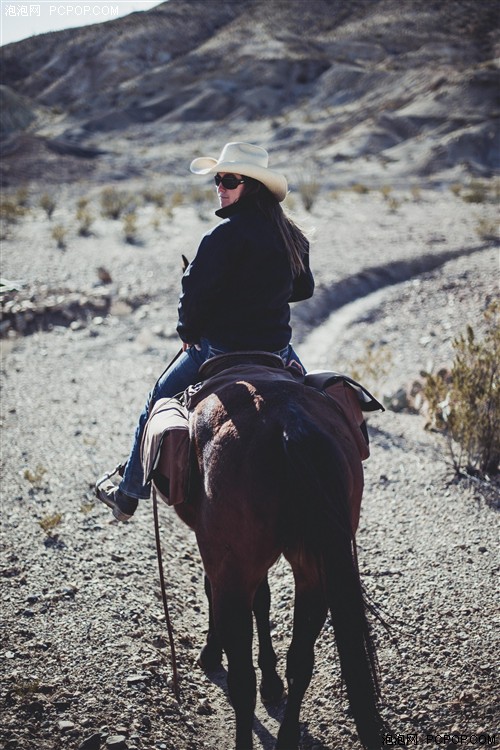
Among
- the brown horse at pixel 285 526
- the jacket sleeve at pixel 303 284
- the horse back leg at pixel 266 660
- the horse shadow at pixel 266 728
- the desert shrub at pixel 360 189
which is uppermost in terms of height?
the jacket sleeve at pixel 303 284

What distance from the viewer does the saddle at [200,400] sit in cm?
282

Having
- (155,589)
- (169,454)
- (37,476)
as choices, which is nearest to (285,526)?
(169,454)

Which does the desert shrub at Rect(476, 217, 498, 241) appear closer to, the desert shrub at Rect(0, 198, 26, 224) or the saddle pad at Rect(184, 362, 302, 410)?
the desert shrub at Rect(0, 198, 26, 224)

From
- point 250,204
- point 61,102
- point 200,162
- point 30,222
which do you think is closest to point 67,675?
point 250,204

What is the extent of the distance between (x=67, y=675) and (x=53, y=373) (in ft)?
18.8

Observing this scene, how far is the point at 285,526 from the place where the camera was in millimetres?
2494

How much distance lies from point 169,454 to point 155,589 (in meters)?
1.79

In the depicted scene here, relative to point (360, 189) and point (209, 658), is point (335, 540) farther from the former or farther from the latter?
point (360, 189)

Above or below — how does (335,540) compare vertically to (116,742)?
above

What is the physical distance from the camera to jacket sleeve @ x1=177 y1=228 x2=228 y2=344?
312 cm

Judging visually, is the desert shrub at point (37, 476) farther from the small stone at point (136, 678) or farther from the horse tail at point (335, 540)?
the horse tail at point (335, 540)

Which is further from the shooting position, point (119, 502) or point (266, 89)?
point (266, 89)

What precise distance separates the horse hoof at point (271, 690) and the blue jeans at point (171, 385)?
1.19 meters

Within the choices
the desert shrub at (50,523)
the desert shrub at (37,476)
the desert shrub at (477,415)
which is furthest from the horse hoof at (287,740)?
the desert shrub at (37,476)
